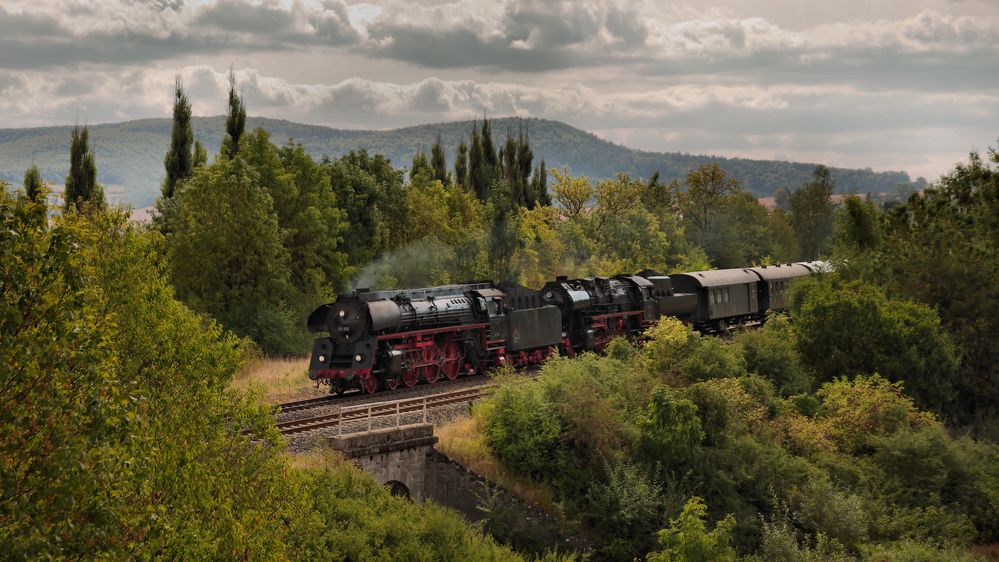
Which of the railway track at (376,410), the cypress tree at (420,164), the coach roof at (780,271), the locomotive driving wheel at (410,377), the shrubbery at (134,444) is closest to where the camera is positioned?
the shrubbery at (134,444)

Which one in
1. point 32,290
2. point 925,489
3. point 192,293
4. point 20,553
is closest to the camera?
point 20,553

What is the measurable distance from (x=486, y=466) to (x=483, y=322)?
1140 centimetres

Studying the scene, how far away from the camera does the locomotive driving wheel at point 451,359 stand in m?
38.9

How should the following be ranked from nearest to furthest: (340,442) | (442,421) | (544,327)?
1. (340,442)
2. (442,421)
3. (544,327)

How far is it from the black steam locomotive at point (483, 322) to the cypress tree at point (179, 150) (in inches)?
1104

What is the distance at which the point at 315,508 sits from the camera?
75.7ft

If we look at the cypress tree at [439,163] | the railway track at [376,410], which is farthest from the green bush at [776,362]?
the cypress tree at [439,163]

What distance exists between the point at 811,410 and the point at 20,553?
3345 centimetres

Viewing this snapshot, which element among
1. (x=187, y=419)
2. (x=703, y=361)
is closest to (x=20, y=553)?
(x=187, y=419)

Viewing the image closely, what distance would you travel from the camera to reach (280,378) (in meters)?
40.6

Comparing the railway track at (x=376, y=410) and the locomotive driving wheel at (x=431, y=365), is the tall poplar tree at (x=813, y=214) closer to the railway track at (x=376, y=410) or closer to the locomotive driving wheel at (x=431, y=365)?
the locomotive driving wheel at (x=431, y=365)

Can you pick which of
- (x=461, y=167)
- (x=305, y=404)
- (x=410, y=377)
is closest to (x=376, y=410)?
(x=305, y=404)

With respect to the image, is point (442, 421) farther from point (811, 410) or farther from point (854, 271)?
point (854, 271)

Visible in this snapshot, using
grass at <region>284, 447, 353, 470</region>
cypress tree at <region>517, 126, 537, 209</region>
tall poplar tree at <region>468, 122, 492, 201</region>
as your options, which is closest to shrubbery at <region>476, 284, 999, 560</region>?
grass at <region>284, 447, 353, 470</region>
